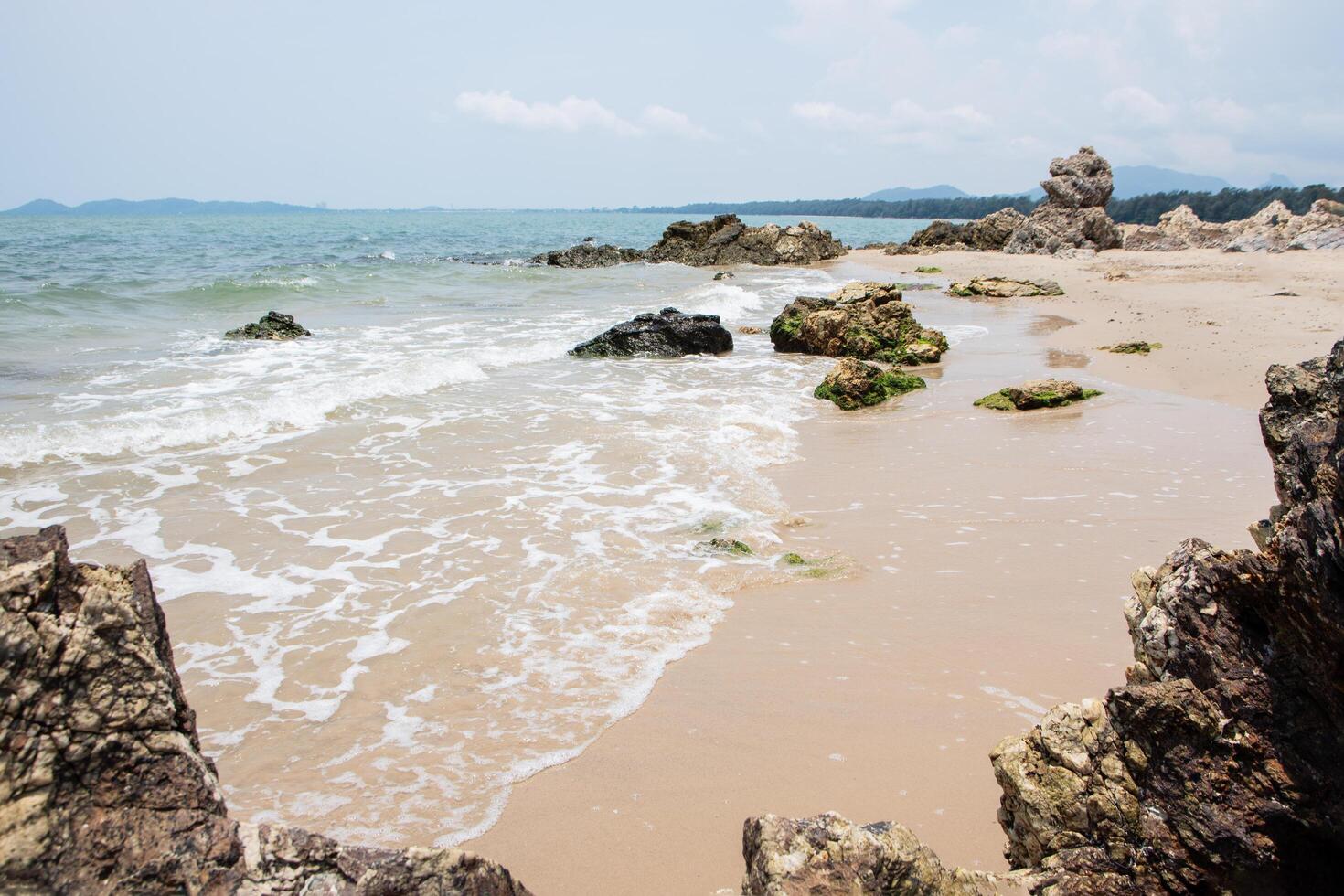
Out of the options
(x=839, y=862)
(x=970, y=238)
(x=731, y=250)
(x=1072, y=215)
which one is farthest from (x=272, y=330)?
(x=970, y=238)

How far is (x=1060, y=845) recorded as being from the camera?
2598mm

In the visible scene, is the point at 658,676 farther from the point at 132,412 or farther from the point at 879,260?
the point at 879,260

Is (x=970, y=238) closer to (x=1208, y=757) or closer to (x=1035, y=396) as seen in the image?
(x=1035, y=396)

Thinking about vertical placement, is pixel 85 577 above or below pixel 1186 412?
above

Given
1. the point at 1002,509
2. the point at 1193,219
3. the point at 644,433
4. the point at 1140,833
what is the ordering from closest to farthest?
1. the point at 1140,833
2. the point at 1002,509
3. the point at 644,433
4. the point at 1193,219

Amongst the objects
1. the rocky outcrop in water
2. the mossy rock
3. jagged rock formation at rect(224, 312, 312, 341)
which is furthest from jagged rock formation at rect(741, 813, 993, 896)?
jagged rock formation at rect(224, 312, 312, 341)

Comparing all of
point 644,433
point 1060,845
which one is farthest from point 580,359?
point 1060,845

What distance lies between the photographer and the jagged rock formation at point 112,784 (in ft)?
5.78

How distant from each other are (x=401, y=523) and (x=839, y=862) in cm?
509

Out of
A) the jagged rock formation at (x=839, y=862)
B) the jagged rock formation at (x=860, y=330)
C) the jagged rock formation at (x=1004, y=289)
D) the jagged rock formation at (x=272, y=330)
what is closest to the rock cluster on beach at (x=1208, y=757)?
the jagged rock formation at (x=839, y=862)

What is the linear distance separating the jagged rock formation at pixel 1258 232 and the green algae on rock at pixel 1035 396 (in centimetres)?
2835

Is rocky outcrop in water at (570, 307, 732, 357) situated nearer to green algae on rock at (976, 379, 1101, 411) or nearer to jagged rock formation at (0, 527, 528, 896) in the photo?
green algae on rock at (976, 379, 1101, 411)

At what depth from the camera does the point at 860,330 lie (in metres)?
14.5

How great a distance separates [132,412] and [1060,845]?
34.8 feet
